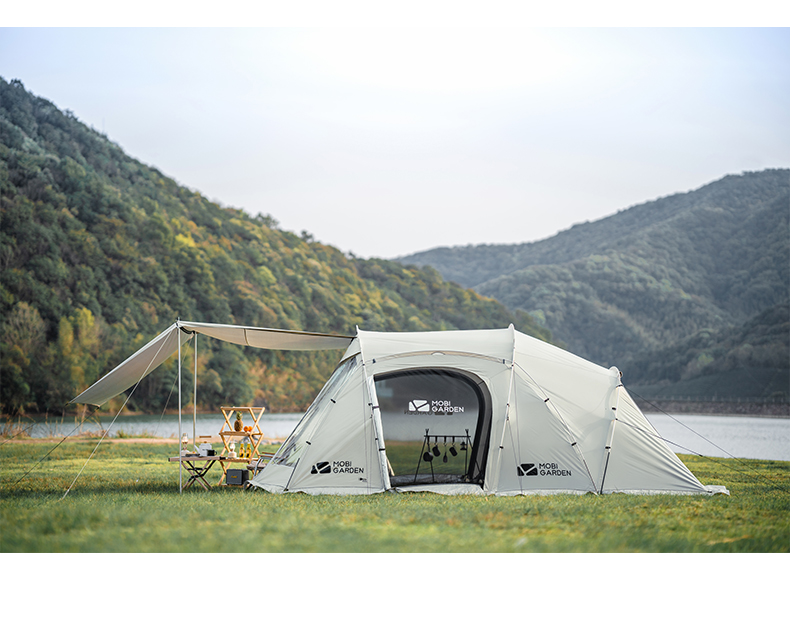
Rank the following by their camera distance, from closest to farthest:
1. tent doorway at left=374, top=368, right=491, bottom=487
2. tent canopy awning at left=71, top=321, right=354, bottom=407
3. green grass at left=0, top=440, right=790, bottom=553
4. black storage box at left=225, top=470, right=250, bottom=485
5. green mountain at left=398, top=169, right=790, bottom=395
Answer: green grass at left=0, top=440, right=790, bottom=553 < tent doorway at left=374, top=368, right=491, bottom=487 < tent canopy awning at left=71, top=321, right=354, bottom=407 < black storage box at left=225, top=470, right=250, bottom=485 < green mountain at left=398, top=169, right=790, bottom=395

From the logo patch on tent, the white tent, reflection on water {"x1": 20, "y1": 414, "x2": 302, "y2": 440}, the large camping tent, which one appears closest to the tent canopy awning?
the large camping tent

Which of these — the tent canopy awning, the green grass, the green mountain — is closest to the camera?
the green grass

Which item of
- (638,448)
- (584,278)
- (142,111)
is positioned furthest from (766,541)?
(584,278)

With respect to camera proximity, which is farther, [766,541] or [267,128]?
[267,128]

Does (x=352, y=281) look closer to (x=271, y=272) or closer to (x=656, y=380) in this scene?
(x=271, y=272)

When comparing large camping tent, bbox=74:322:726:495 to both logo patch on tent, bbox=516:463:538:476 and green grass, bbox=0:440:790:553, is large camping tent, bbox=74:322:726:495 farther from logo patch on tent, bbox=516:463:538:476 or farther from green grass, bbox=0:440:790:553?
green grass, bbox=0:440:790:553

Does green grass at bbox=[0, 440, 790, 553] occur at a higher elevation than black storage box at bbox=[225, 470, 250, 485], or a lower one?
higher

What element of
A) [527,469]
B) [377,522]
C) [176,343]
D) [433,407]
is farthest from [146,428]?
[377,522]
